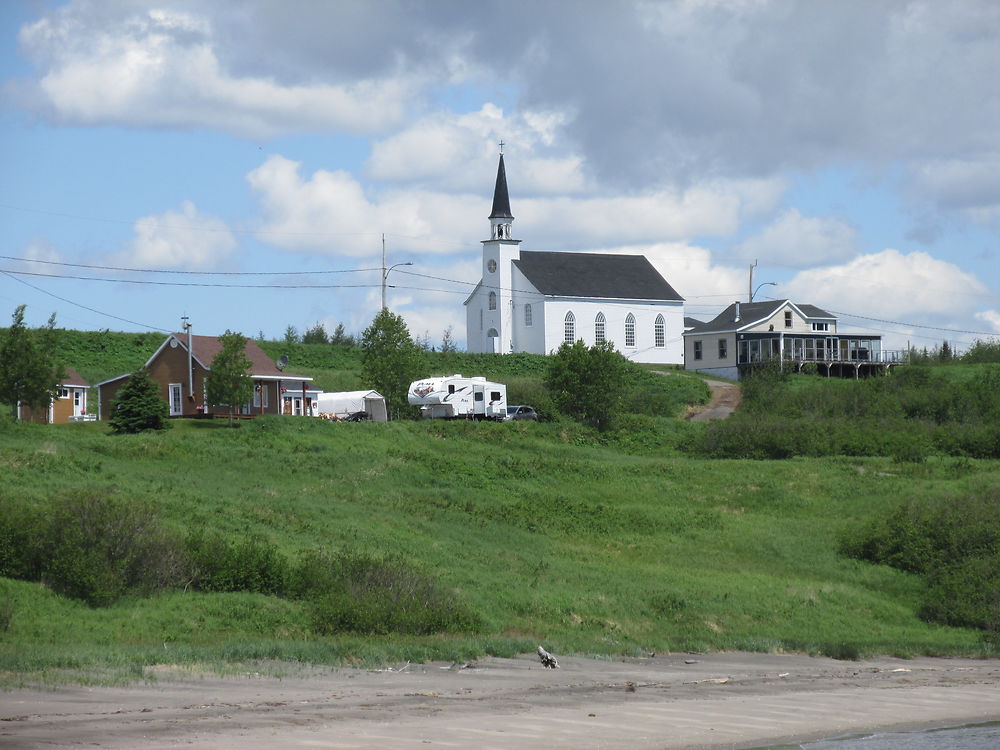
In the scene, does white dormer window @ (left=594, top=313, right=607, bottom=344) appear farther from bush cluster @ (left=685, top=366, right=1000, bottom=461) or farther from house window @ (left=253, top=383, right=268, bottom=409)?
house window @ (left=253, top=383, right=268, bottom=409)

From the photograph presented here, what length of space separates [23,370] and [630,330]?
211 feet

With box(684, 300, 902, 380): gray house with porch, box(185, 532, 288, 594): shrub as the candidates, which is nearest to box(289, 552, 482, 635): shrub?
box(185, 532, 288, 594): shrub

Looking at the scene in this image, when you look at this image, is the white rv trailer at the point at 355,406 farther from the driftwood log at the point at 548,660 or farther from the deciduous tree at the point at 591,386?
the driftwood log at the point at 548,660

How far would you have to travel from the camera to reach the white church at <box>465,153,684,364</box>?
103 metres

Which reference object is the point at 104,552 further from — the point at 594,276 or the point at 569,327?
the point at 594,276

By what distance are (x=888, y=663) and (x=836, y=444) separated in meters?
37.1

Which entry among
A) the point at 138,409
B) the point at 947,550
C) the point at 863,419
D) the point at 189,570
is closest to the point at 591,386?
the point at 863,419

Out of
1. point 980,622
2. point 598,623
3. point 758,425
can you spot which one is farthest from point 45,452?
point 758,425


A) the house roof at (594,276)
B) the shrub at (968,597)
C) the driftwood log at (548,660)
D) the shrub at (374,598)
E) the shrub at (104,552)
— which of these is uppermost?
the house roof at (594,276)

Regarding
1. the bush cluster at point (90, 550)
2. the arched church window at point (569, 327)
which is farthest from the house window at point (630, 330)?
the bush cluster at point (90, 550)

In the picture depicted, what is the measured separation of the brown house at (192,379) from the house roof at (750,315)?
4667 centimetres

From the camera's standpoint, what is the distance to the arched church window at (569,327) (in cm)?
10319

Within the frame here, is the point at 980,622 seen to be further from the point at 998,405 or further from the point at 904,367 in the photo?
the point at 904,367

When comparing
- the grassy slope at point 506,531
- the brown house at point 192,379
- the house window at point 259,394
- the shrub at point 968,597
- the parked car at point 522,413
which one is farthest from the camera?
the parked car at point 522,413
